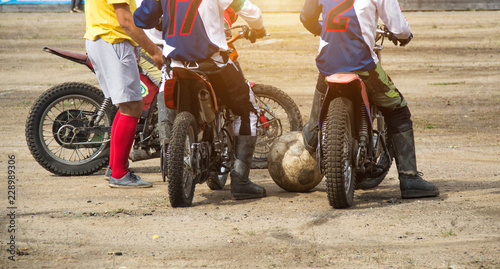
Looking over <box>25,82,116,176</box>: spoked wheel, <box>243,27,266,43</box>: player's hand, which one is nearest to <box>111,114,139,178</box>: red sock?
→ <box>25,82,116,176</box>: spoked wheel

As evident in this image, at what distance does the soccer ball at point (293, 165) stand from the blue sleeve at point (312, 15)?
1019 mm

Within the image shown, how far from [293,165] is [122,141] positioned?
5.36ft

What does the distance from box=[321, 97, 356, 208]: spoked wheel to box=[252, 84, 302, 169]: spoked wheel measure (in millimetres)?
2047

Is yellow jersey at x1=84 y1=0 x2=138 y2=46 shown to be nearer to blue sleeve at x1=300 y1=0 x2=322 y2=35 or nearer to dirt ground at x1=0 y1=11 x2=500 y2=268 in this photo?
dirt ground at x1=0 y1=11 x2=500 y2=268

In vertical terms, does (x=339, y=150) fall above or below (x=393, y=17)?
below

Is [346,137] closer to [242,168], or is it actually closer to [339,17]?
[339,17]

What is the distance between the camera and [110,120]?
7.27 metres

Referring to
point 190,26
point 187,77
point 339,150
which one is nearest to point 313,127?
point 339,150

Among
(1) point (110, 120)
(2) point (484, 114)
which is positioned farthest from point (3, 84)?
(2) point (484, 114)

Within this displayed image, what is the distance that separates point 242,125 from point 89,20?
5.85 ft

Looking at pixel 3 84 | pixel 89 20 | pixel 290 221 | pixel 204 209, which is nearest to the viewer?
pixel 290 221

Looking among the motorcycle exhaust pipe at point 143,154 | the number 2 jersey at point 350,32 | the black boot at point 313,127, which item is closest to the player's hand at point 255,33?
the black boot at point 313,127

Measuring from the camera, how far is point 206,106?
5.67 m

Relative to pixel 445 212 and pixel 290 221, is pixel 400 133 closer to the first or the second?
pixel 445 212
